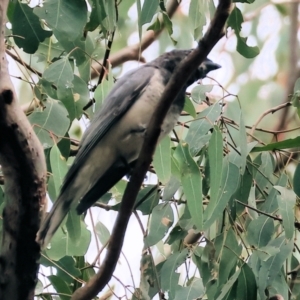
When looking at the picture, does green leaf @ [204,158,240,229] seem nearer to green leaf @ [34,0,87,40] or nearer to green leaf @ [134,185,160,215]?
green leaf @ [134,185,160,215]

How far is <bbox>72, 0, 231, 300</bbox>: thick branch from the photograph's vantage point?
126 cm

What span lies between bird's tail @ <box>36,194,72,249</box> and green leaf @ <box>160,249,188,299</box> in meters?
0.34

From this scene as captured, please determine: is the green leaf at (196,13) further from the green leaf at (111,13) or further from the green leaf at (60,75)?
the green leaf at (60,75)

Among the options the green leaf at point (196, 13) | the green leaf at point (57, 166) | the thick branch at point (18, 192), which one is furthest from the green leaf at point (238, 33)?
the thick branch at point (18, 192)

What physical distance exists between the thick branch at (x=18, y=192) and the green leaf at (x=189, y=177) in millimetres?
496

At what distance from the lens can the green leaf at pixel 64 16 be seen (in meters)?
1.70

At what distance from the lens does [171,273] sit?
6.23 ft

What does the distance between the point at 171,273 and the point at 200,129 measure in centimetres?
43

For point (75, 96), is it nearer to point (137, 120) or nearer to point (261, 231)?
point (137, 120)

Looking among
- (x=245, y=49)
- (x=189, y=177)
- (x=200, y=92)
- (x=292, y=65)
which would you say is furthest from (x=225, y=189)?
(x=292, y=65)

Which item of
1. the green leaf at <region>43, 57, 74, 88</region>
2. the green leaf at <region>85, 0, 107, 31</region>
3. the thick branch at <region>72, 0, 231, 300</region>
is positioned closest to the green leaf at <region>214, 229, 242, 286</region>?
the thick branch at <region>72, 0, 231, 300</region>

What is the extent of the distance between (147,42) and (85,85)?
1.19 m

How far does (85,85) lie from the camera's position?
2.00m

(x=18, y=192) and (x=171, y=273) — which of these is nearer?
(x=18, y=192)
